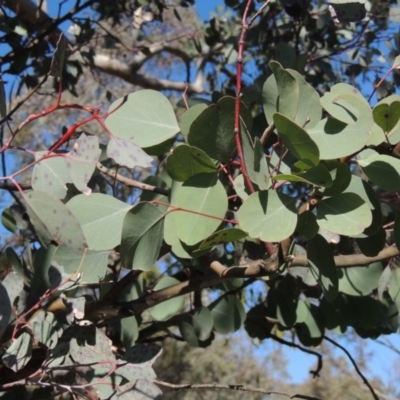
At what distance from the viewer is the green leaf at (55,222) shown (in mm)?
739

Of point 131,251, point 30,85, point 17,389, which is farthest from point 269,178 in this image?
point 30,85

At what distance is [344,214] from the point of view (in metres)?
0.79

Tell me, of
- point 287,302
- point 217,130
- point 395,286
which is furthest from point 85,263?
point 287,302

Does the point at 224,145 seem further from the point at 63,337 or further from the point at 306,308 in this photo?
the point at 306,308

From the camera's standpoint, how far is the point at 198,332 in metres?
1.53

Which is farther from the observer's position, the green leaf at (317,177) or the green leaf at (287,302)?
the green leaf at (287,302)

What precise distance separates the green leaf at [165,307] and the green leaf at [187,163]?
600 millimetres

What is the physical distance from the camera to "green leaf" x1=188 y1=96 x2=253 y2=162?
31.1 inches

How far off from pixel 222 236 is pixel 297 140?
0.51ft

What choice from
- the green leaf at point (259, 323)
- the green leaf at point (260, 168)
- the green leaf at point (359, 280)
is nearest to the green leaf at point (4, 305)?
the green leaf at point (260, 168)

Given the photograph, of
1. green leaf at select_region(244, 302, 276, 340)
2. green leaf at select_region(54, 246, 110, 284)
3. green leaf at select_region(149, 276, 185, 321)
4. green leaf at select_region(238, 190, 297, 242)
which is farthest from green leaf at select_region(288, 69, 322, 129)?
green leaf at select_region(244, 302, 276, 340)

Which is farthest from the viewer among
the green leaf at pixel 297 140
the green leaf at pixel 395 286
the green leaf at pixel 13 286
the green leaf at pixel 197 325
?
the green leaf at pixel 197 325

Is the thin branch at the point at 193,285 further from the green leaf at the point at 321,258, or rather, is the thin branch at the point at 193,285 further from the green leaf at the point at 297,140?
the green leaf at the point at 297,140

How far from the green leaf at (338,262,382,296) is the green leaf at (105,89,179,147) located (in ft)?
1.82
